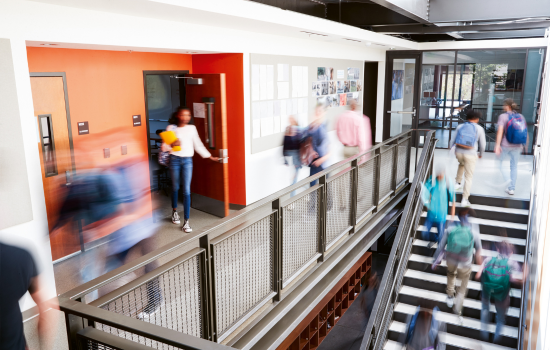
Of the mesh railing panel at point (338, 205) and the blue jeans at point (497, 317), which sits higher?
the mesh railing panel at point (338, 205)

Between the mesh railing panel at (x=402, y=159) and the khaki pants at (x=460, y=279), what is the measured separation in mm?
1868

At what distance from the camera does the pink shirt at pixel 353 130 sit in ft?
21.9

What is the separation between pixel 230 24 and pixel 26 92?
2770 mm

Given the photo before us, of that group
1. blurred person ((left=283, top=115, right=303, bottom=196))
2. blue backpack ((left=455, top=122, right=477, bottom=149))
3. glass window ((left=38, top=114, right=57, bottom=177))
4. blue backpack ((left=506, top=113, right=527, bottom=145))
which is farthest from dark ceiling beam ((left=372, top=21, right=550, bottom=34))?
glass window ((left=38, top=114, right=57, bottom=177))

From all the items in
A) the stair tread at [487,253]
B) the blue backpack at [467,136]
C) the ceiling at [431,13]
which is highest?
the ceiling at [431,13]

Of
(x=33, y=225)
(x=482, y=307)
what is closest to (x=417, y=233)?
(x=482, y=307)

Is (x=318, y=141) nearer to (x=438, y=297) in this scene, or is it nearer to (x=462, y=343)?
(x=438, y=297)

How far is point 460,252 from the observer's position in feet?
20.3

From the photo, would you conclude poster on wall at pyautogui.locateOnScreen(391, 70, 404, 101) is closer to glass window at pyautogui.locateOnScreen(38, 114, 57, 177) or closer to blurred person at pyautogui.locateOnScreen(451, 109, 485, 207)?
blurred person at pyautogui.locateOnScreen(451, 109, 485, 207)

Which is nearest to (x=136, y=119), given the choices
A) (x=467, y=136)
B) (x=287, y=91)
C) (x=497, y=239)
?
(x=287, y=91)

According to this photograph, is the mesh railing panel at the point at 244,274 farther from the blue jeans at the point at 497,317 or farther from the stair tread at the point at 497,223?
the stair tread at the point at 497,223

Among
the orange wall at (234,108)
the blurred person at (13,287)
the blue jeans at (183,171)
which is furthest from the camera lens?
the orange wall at (234,108)

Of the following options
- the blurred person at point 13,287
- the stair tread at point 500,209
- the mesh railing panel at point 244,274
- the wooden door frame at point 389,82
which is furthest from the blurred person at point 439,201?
the blurred person at point 13,287

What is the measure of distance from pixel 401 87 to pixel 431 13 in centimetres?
495
